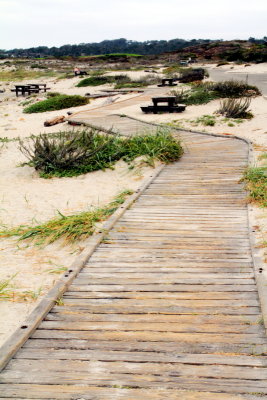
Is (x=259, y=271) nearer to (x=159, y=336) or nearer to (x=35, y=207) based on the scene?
(x=159, y=336)

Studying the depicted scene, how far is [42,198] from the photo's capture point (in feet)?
23.0

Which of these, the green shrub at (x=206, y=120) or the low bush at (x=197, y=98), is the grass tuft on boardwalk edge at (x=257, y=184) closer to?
the green shrub at (x=206, y=120)

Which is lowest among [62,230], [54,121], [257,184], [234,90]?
[62,230]

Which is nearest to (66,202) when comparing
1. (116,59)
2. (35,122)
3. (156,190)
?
(156,190)

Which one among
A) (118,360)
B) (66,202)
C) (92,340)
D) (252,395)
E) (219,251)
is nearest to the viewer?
Answer: (252,395)

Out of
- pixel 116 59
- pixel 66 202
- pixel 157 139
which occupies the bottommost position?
pixel 66 202

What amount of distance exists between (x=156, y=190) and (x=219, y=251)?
2.25 m

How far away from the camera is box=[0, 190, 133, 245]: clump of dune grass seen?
5023 millimetres

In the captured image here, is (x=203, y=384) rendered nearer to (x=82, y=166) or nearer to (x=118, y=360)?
(x=118, y=360)

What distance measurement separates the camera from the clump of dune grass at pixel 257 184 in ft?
18.1

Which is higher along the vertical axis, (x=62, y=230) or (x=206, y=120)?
(x=206, y=120)

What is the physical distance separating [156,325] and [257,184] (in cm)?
367

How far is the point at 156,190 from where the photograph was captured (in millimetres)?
6129

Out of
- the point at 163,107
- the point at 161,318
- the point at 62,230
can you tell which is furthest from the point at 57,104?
the point at 161,318
